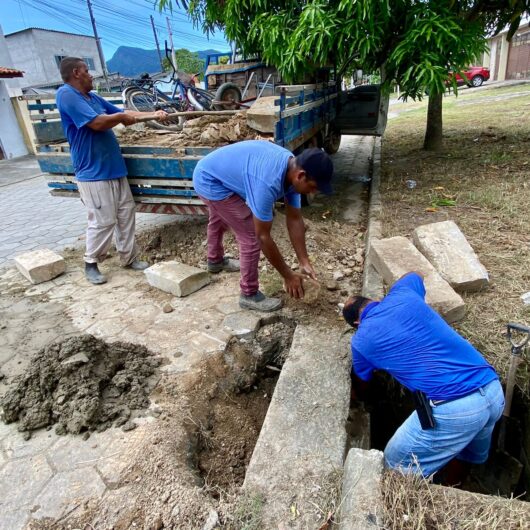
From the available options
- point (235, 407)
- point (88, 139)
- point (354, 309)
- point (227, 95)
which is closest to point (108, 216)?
point (88, 139)

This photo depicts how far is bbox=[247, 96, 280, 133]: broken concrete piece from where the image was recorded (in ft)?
11.7

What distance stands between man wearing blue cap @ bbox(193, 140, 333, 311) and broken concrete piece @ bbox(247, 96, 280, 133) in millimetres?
943

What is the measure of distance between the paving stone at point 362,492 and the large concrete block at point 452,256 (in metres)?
1.71

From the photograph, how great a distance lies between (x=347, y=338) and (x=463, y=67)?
14.0 feet

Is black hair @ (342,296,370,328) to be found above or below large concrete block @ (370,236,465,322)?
above

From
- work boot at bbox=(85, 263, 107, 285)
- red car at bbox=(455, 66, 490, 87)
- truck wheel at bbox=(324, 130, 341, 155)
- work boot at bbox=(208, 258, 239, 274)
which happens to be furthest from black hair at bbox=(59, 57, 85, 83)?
red car at bbox=(455, 66, 490, 87)

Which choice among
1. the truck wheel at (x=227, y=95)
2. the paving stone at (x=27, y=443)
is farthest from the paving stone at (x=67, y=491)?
the truck wheel at (x=227, y=95)

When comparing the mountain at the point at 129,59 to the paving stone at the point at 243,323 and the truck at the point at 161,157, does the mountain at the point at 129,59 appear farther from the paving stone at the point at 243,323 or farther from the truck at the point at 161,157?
the paving stone at the point at 243,323

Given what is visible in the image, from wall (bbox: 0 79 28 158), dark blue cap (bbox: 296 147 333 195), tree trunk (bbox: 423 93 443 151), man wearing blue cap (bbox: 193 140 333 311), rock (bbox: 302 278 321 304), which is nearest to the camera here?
dark blue cap (bbox: 296 147 333 195)

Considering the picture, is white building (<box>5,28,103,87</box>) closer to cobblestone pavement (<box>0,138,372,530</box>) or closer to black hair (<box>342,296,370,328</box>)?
cobblestone pavement (<box>0,138,372,530</box>)

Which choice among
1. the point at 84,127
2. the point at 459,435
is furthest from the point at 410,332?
the point at 84,127

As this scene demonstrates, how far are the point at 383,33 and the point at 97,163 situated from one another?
3739 millimetres

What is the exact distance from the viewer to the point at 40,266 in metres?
3.83

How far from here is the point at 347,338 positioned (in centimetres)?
259
